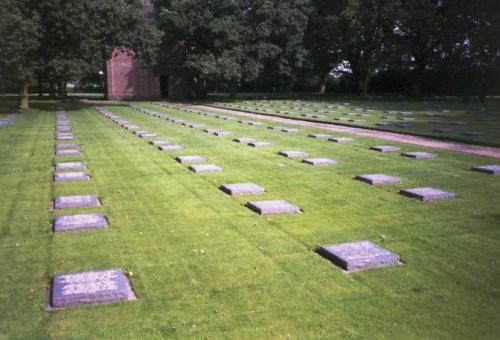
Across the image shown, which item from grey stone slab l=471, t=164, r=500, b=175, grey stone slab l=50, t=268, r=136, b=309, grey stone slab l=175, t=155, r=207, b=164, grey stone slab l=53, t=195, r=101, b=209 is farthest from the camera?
grey stone slab l=175, t=155, r=207, b=164

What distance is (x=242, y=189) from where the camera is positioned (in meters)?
7.02

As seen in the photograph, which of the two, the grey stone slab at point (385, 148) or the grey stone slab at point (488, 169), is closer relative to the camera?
the grey stone slab at point (488, 169)

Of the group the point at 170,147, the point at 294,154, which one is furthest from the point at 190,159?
the point at 294,154

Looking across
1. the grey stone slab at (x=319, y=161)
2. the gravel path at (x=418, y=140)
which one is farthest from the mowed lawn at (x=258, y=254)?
the gravel path at (x=418, y=140)

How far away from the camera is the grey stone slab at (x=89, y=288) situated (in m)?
3.53

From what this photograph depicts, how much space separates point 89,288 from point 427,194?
440 centimetres

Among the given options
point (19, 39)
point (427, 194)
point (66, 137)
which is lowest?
point (66, 137)

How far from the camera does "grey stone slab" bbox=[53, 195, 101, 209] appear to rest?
6.32 meters

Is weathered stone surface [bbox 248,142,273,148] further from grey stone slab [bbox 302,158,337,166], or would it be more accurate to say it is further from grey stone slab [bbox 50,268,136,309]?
grey stone slab [bbox 50,268,136,309]

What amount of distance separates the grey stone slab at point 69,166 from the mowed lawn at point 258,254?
200mm

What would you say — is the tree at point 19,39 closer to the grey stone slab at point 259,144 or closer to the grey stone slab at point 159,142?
the grey stone slab at point 159,142

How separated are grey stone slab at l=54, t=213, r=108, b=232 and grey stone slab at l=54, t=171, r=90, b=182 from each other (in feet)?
7.99

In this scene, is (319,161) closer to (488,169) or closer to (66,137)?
(488,169)

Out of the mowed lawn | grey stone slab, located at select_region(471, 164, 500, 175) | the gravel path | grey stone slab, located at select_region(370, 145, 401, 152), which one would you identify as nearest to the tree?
the gravel path
